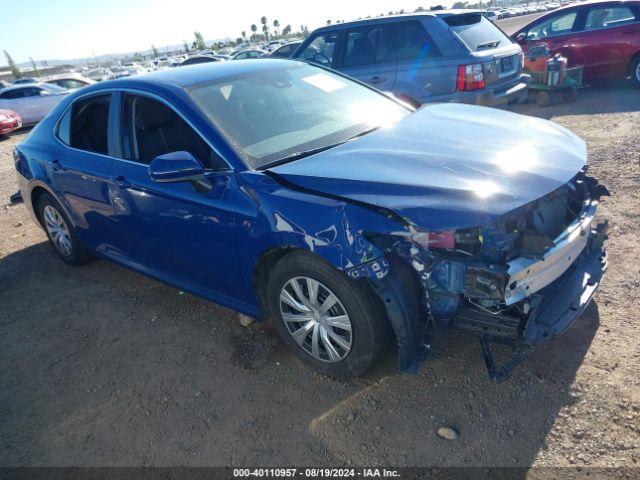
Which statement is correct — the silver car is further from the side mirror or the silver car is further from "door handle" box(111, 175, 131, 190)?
the side mirror

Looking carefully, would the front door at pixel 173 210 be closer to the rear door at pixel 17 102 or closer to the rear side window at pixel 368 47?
the rear side window at pixel 368 47

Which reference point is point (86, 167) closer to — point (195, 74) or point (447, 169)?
point (195, 74)

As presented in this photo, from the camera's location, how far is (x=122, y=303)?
4.23 metres

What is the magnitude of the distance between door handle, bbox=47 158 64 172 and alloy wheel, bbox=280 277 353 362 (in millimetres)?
2600

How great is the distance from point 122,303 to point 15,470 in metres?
1.68

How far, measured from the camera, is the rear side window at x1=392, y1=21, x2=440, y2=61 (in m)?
6.93

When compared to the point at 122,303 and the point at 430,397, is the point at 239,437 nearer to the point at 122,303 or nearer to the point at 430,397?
the point at 430,397

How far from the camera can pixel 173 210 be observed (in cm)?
328

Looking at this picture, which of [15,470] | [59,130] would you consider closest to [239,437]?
[15,470]

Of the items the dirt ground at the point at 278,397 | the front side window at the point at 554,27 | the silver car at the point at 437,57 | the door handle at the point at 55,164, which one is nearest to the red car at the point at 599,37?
the front side window at the point at 554,27

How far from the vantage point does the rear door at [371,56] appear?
7219mm

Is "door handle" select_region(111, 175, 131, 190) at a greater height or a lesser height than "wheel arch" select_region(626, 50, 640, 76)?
greater

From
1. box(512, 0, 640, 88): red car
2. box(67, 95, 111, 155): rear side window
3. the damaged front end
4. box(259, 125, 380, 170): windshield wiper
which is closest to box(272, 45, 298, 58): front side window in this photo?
box(512, 0, 640, 88): red car

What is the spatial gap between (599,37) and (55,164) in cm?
937
